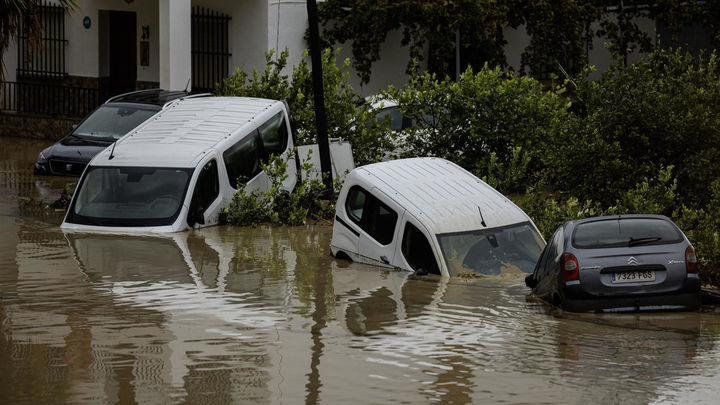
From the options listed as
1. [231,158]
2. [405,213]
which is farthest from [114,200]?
[405,213]

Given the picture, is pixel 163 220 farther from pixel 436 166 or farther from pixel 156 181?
pixel 436 166

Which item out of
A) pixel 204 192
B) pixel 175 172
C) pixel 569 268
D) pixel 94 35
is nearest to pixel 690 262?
pixel 569 268

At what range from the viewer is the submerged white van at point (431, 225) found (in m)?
14.0

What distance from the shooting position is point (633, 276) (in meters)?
11.9

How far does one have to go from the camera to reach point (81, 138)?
2339 cm

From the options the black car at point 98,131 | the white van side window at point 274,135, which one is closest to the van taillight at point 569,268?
the white van side window at point 274,135

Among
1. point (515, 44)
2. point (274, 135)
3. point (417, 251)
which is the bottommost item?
point (417, 251)

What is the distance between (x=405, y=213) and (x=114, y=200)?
15.6 ft

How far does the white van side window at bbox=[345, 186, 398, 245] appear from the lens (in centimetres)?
1457

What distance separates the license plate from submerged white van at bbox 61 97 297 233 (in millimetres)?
6864

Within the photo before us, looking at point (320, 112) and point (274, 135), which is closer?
point (274, 135)

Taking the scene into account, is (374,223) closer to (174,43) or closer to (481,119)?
(481,119)

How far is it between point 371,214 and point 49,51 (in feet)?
69.7

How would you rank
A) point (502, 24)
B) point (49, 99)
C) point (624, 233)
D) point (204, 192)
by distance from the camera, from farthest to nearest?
1. point (49, 99)
2. point (502, 24)
3. point (204, 192)
4. point (624, 233)
